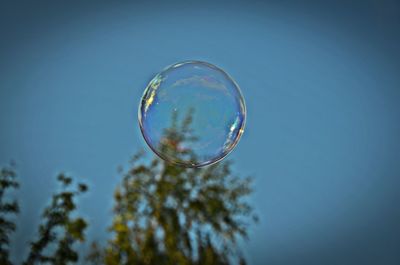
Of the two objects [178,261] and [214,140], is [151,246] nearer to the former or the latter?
[178,261]

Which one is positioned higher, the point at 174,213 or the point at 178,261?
the point at 174,213

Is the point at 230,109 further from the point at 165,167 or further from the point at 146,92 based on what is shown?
the point at 165,167

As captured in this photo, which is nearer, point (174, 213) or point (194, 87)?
point (194, 87)

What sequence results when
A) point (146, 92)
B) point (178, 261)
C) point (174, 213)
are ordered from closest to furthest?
point (146, 92) < point (178, 261) < point (174, 213)

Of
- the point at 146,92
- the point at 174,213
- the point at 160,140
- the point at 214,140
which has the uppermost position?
the point at 174,213

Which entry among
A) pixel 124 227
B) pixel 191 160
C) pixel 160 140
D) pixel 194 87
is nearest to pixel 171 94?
pixel 194 87

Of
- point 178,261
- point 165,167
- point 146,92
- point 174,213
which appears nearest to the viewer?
point 146,92

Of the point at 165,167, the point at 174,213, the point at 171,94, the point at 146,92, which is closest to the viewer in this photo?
the point at 171,94

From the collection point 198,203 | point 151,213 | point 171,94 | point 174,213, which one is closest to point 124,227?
point 151,213

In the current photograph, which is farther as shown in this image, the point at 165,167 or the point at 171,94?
the point at 165,167
